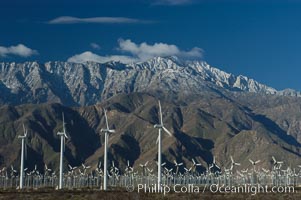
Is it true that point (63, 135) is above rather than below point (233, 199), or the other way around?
above

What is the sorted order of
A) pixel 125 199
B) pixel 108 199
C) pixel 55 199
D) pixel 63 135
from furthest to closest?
pixel 63 135
pixel 55 199
pixel 108 199
pixel 125 199

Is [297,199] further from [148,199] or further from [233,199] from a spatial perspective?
[148,199]

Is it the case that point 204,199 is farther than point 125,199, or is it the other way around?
point 204,199

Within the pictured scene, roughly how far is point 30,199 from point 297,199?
174 feet

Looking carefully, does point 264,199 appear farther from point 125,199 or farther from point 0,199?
point 0,199

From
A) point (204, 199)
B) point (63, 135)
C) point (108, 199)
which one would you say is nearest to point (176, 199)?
point (204, 199)

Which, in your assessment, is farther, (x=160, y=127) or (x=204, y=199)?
(x=160, y=127)

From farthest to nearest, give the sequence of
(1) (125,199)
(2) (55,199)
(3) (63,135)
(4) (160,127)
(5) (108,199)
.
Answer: (3) (63,135)
(4) (160,127)
(2) (55,199)
(5) (108,199)
(1) (125,199)

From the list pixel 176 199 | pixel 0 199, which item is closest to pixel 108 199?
pixel 176 199

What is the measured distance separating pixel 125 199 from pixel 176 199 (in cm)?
1589

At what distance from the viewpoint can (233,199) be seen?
358ft

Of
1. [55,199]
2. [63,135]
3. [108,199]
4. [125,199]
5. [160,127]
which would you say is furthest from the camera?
[63,135]

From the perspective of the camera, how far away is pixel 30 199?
111375 millimetres

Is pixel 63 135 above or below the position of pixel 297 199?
above
